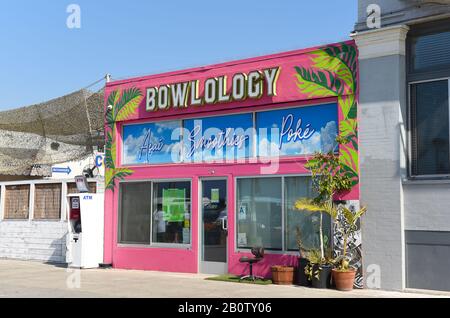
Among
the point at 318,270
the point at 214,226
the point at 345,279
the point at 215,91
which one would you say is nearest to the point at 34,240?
the point at 214,226

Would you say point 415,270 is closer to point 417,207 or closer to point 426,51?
point 417,207

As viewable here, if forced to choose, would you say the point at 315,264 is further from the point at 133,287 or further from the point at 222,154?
the point at 222,154

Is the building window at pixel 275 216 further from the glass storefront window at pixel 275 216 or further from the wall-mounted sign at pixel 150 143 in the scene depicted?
the wall-mounted sign at pixel 150 143

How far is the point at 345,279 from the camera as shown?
11578 mm

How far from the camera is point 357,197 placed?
481 inches

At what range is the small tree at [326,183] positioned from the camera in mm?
12125

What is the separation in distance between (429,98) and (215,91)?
526cm

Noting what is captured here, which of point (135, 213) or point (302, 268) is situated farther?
point (135, 213)

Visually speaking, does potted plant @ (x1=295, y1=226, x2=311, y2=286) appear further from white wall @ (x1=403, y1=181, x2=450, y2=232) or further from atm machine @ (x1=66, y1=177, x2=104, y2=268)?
atm machine @ (x1=66, y1=177, x2=104, y2=268)

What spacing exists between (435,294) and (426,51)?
4.81 metres

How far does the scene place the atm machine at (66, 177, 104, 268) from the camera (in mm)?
16031

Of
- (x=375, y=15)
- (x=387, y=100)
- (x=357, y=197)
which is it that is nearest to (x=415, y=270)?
(x=357, y=197)

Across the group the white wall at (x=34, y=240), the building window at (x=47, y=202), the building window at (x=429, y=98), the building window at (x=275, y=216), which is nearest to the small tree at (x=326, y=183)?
the building window at (x=275, y=216)

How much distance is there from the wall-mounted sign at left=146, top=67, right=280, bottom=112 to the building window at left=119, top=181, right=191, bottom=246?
7.07 feet
